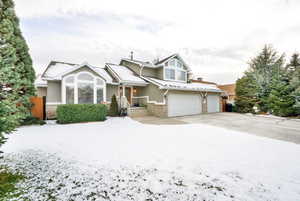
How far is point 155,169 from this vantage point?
2.91 meters

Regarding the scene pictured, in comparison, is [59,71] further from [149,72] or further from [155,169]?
[155,169]

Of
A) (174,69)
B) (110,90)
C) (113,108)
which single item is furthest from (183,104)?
(110,90)

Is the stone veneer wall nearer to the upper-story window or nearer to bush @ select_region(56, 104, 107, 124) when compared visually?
the upper-story window

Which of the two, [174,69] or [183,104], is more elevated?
[174,69]

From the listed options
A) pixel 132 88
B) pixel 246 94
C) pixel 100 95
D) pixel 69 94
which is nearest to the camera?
pixel 69 94

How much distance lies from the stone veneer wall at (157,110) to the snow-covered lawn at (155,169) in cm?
635

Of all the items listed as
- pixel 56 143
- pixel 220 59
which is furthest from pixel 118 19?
pixel 220 59

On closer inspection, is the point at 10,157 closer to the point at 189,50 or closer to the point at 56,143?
the point at 56,143

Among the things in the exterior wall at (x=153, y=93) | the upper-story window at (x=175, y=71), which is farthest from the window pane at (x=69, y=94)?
the upper-story window at (x=175, y=71)

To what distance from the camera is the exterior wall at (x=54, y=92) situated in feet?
31.3

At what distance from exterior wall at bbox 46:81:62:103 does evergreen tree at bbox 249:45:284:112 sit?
814 inches

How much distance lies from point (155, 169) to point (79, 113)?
749 cm

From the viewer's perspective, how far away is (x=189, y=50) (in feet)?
61.4

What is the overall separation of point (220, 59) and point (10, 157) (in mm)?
24578
